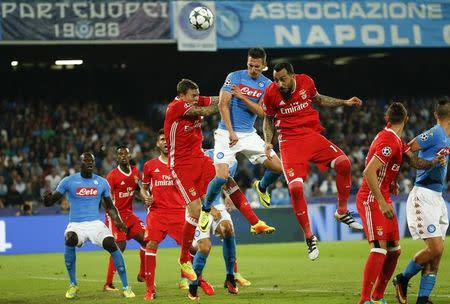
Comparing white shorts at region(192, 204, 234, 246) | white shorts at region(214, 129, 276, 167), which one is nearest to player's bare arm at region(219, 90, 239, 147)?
white shorts at region(214, 129, 276, 167)

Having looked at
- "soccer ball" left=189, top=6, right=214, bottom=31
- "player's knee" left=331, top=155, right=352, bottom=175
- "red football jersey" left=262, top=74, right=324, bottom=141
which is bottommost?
"player's knee" left=331, top=155, right=352, bottom=175

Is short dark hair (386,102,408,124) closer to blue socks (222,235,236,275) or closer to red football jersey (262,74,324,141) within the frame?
red football jersey (262,74,324,141)

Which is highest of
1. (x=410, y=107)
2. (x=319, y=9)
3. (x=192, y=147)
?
(x=319, y=9)

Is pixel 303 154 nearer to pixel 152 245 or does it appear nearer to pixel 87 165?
pixel 152 245

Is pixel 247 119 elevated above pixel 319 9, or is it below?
below

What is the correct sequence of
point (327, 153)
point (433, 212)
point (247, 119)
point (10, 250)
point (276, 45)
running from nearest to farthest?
point (433, 212) → point (327, 153) → point (247, 119) → point (10, 250) → point (276, 45)

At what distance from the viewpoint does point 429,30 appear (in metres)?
30.7

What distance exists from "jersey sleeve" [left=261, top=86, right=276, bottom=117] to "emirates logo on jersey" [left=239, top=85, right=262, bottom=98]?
0.64 meters

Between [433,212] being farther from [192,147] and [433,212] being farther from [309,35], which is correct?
[309,35]

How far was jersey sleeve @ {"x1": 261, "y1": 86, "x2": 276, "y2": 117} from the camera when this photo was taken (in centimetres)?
1250

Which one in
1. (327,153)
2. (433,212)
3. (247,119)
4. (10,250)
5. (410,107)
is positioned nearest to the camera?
(433,212)

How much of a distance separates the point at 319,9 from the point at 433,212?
65.6ft

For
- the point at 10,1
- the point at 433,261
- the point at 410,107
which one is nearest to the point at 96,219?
the point at 433,261

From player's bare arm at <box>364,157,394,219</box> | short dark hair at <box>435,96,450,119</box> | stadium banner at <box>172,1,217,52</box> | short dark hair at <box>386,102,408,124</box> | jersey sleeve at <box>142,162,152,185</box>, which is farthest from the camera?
stadium banner at <box>172,1,217,52</box>
